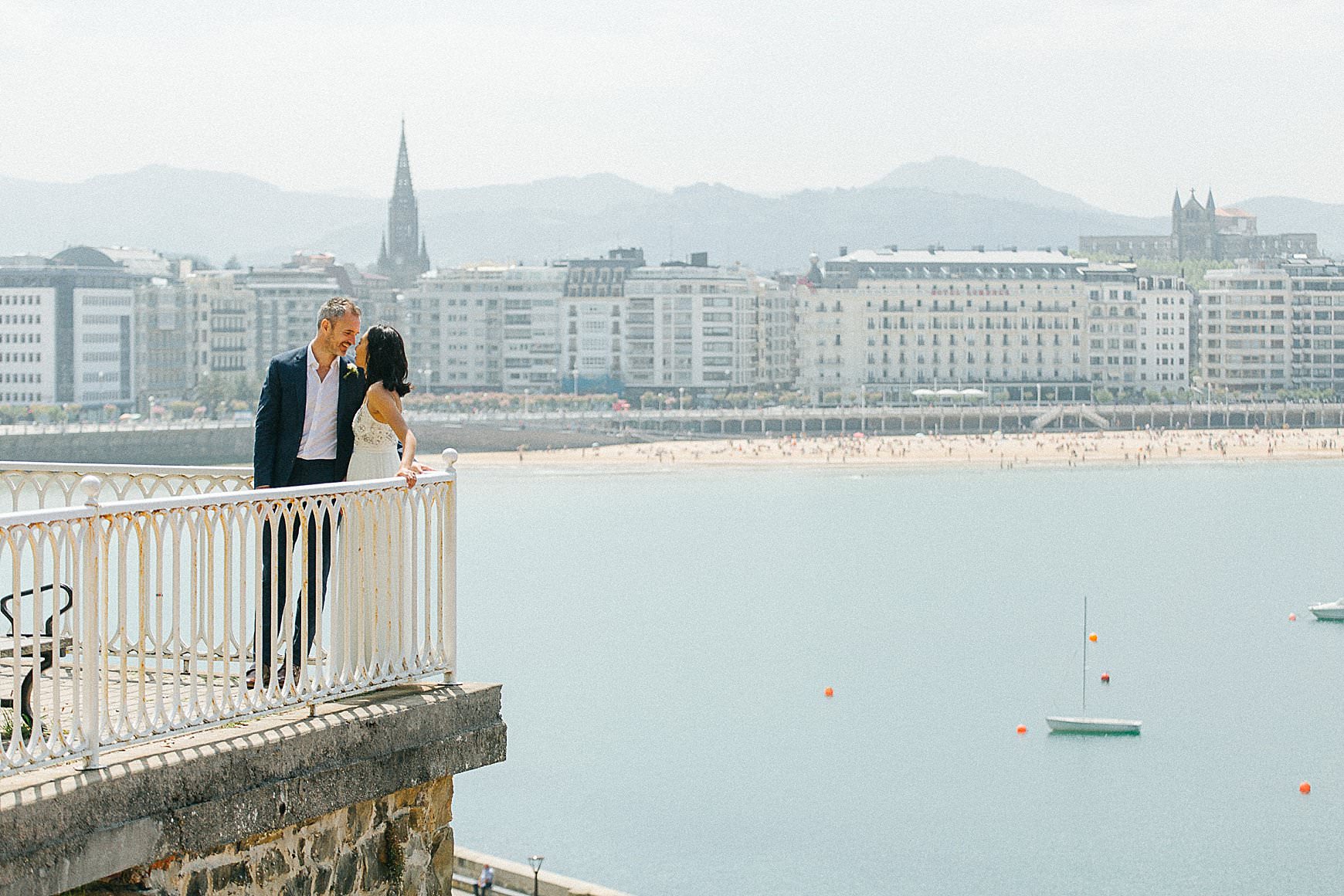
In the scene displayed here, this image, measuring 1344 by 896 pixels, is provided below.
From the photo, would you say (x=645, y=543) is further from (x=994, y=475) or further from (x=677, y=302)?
(x=677, y=302)

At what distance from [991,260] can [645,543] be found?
82.2 m

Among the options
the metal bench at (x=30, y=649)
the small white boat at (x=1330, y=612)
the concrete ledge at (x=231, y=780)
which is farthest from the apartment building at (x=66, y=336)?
the concrete ledge at (x=231, y=780)

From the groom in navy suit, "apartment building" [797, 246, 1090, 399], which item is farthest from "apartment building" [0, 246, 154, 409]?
the groom in navy suit

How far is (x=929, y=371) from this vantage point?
5635 inches

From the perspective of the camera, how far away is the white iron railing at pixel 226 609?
14.5ft

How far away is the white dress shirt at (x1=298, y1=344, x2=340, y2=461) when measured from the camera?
19.1 ft

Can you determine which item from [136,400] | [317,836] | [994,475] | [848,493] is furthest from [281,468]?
[136,400]

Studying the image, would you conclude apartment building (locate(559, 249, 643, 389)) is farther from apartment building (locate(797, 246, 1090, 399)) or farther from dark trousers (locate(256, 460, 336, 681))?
dark trousers (locate(256, 460, 336, 681))

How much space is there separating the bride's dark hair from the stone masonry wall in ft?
3.85

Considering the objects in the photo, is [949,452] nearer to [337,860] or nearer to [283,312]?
[283,312]

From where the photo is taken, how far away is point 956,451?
358 ft

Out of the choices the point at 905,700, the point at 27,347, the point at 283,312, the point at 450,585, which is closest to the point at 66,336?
the point at 27,347

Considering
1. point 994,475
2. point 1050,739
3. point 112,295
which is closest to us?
point 1050,739

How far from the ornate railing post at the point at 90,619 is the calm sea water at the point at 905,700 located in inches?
716
